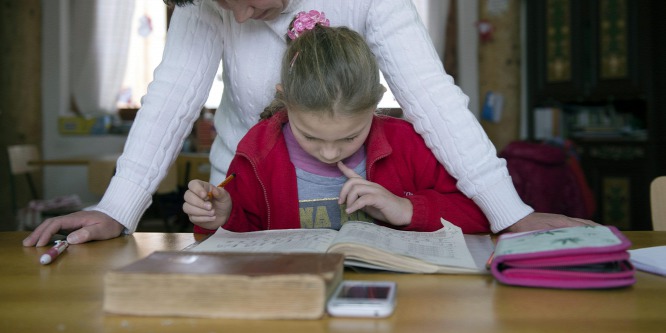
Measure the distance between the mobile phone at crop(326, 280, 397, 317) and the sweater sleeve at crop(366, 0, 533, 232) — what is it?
20.4 inches

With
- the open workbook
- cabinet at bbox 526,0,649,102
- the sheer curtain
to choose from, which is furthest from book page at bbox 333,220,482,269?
the sheer curtain

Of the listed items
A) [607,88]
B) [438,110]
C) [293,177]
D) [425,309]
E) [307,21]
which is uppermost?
[607,88]

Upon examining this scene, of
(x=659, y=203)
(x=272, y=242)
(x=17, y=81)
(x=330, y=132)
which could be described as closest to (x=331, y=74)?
(x=330, y=132)

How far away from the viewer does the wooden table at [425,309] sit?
653 mm

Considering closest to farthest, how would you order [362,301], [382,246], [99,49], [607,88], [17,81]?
[362,301] < [382,246] < [607,88] < [17,81] < [99,49]

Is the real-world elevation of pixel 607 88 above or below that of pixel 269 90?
above

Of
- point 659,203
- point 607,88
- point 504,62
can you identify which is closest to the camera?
point 659,203

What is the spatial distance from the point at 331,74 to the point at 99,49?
4557 millimetres

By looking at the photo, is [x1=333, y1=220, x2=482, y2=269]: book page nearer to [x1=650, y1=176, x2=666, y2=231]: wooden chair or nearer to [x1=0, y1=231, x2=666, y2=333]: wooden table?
[x1=0, y1=231, x2=666, y2=333]: wooden table

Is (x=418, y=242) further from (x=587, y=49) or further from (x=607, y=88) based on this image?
(x=587, y=49)

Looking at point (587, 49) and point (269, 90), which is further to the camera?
point (587, 49)

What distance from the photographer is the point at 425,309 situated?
0.71 m

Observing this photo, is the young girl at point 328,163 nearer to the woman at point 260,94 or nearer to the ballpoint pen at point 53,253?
the woman at point 260,94

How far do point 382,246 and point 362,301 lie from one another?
0.20 meters
